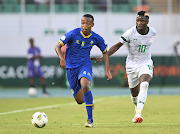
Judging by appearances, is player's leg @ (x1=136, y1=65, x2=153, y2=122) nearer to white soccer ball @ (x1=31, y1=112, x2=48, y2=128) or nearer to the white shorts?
the white shorts

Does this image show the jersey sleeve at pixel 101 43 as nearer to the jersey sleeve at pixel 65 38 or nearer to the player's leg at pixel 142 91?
the jersey sleeve at pixel 65 38

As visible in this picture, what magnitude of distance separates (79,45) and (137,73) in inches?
56.0

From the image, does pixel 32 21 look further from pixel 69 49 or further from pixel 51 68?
pixel 69 49

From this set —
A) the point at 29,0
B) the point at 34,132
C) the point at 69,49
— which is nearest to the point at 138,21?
the point at 69,49

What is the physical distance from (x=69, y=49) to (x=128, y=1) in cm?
1844

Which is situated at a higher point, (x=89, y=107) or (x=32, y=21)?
(x=32, y=21)

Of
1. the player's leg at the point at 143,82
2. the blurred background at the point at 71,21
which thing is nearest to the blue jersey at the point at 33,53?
the blurred background at the point at 71,21

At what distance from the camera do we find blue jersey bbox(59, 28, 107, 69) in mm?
7434

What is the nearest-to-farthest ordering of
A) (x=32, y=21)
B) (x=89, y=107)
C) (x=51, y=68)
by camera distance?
(x=89, y=107) → (x=51, y=68) → (x=32, y=21)

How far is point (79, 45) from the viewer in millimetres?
7465

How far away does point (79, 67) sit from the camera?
7523 millimetres

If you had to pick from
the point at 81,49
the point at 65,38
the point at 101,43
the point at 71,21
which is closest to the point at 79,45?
the point at 81,49

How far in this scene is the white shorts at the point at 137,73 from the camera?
301 inches

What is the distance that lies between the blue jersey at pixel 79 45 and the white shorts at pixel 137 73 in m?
0.87
